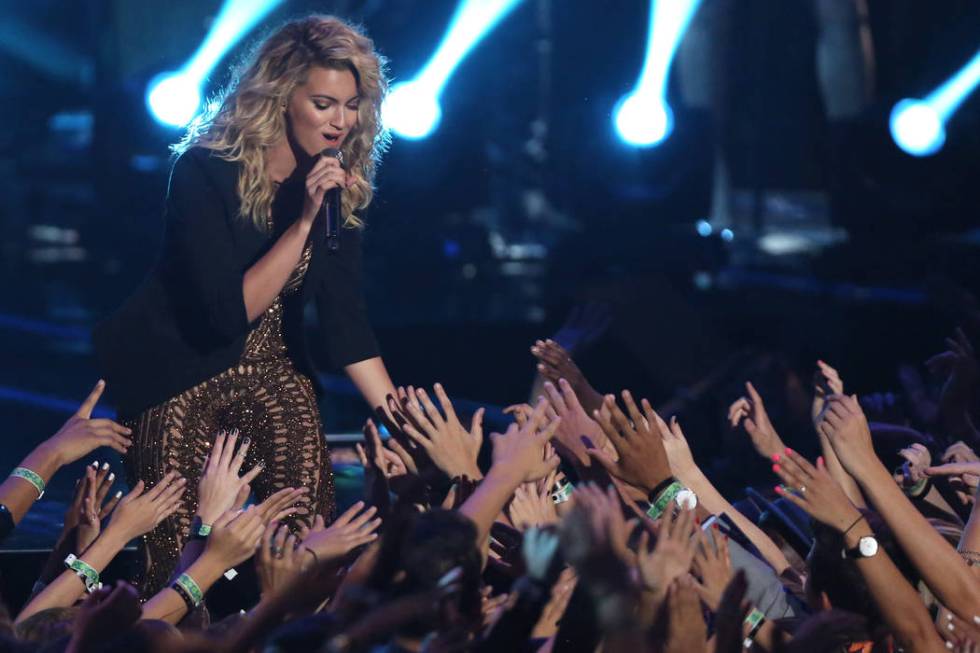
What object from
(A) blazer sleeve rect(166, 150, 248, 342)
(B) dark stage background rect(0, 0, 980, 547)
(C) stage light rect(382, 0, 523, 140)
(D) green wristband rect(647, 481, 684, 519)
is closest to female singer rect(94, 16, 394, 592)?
(A) blazer sleeve rect(166, 150, 248, 342)

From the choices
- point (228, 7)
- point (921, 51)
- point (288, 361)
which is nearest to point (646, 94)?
point (921, 51)

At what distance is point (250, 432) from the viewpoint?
2539 millimetres

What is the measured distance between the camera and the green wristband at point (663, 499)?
2175 mm

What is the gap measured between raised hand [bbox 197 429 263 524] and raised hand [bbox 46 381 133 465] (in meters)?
0.27

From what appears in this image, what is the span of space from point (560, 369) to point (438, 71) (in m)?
3.22

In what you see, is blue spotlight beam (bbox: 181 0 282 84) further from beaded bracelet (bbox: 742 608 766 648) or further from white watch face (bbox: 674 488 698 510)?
beaded bracelet (bbox: 742 608 766 648)

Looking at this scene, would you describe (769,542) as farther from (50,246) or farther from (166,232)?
(50,246)

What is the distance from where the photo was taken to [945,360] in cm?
350

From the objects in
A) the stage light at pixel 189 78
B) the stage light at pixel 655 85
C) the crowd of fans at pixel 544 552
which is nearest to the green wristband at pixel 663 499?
the crowd of fans at pixel 544 552

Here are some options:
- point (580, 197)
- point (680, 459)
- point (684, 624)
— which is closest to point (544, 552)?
point (684, 624)

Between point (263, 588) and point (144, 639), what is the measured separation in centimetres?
40

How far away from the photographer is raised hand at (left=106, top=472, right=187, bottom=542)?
2.16m

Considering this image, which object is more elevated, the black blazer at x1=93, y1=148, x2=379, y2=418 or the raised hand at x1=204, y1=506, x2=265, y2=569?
the black blazer at x1=93, y1=148, x2=379, y2=418

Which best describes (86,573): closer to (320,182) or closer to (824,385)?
(320,182)
